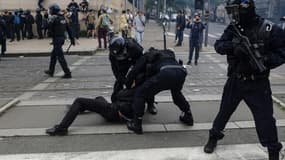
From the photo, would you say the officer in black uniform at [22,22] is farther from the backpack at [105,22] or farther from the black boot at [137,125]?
the black boot at [137,125]

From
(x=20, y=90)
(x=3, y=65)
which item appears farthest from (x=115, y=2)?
(x=20, y=90)

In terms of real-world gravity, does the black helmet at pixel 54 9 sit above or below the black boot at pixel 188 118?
above

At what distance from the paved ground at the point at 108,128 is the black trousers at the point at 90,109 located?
16cm

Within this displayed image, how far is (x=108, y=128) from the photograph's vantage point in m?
6.25

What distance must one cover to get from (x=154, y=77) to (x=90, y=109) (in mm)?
1022

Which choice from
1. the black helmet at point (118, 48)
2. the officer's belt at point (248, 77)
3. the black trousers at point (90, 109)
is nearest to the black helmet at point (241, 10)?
the officer's belt at point (248, 77)

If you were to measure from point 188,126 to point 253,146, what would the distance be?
3.73 feet

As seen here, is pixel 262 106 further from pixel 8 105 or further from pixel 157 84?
pixel 8 105

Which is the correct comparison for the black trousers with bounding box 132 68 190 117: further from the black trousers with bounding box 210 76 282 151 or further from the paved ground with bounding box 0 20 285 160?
the black trousers with bounding box 210 76 282 151

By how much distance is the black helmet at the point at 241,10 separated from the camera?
180 inches

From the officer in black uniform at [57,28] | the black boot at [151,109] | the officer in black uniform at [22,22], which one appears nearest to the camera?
the black boot at [151,109]

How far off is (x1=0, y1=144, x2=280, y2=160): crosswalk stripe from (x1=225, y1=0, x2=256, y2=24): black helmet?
1.54 meters

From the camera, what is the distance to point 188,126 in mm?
6355

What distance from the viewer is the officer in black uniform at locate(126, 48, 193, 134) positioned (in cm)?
588
